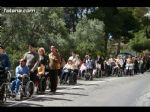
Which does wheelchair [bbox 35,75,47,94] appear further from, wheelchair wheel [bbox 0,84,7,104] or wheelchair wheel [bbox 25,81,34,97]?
wheelchair wheel [bbox 0,84,7,104]

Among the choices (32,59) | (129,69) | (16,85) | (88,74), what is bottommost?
(16,85)

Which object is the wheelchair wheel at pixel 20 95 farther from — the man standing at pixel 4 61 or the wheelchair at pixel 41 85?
the wheelchair at pixel 41 85

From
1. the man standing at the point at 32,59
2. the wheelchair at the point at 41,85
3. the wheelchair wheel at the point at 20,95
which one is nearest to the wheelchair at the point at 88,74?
the wheelchair at the point at 41,85

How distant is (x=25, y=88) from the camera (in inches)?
605

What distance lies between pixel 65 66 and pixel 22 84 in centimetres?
818

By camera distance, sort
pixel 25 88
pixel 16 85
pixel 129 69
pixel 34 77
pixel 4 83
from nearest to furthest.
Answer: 1. pixel 4 83
2. pixel 16 85
3. pixel 25 88
4. pixel 34 77
5. pixel 129 69

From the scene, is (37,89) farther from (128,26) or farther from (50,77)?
(128,26)

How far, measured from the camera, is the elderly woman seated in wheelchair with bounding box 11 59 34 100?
49.8ft

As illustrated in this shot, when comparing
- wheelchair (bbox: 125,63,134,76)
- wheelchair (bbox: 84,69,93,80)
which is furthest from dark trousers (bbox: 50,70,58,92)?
wheelchair (bbox: 125,63,134,76)

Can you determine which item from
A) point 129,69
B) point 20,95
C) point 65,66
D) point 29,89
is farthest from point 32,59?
point 129,69

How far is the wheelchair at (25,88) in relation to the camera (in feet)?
49.8

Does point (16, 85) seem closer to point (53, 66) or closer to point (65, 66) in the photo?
point (53, 66)

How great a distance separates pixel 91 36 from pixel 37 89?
18.1ft

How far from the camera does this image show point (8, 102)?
1422cm
